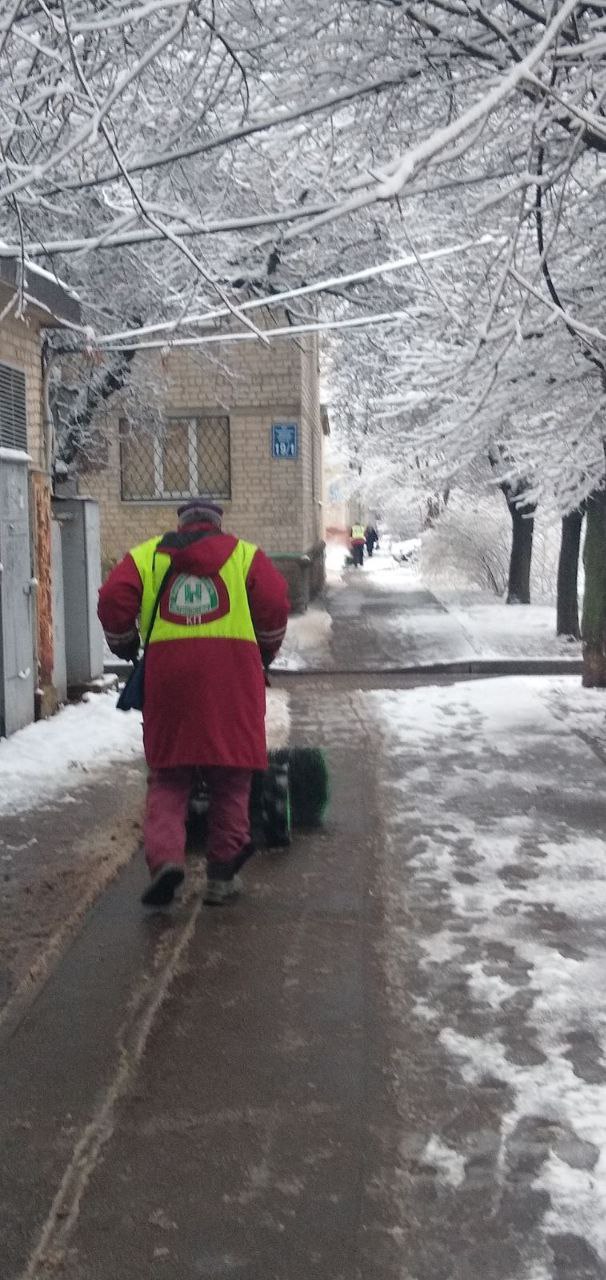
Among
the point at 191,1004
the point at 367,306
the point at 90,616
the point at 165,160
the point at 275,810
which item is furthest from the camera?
the point at 367,306

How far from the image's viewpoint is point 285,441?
2089cm

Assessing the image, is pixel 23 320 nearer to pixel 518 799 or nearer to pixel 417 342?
pixel 417 342

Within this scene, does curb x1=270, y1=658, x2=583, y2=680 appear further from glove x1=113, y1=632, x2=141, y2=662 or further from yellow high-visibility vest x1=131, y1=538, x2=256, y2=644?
yellow high-visibility vest x1=131, y1=538, x2=256, y2=644

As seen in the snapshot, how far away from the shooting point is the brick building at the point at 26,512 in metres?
9.35

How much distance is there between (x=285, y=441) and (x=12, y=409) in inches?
438

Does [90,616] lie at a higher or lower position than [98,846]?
higher

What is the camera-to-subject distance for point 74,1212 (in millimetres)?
3227

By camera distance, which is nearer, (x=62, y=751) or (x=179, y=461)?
(x=62, y=751)

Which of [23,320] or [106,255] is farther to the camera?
[106,255]

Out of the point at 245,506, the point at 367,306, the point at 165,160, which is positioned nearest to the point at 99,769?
the point at 165,160

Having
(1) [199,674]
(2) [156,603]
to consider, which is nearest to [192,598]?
(2) [156,603]

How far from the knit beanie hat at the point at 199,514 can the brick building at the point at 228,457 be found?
15.2 metres

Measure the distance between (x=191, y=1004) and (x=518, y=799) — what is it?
11.6 feet

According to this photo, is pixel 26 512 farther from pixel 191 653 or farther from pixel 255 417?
pixel 255 417
